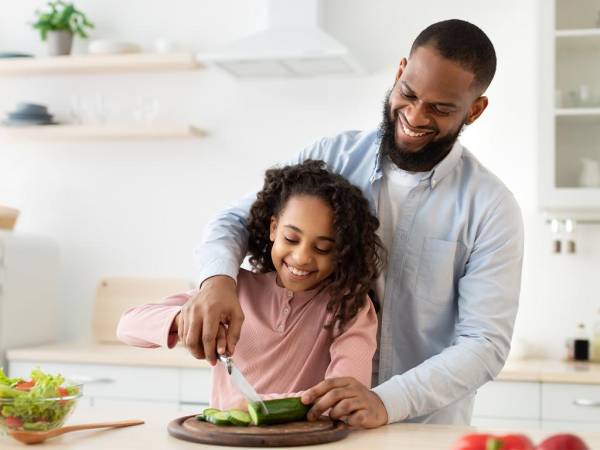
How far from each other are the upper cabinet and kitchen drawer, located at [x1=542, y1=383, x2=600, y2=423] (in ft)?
2.21

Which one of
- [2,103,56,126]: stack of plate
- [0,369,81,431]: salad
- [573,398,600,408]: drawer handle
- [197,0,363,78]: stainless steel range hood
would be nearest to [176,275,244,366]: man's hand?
[0,369,81,431]: salad

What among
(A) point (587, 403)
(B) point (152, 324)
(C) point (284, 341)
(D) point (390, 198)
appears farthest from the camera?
(A) point (587, 403)

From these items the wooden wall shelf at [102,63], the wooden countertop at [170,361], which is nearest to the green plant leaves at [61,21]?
the wooden wall shelf at [102,63]

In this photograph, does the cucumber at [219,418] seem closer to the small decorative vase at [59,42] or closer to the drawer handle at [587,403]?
the drawer handle at [587,403]

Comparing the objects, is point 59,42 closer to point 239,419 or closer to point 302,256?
point 302,256

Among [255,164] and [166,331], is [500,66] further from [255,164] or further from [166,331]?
[166,331]

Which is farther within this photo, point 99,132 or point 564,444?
point 99,132

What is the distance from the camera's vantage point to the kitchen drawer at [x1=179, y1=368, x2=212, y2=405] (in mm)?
3277

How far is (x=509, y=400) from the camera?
3.08 meters

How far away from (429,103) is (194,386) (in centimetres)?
188

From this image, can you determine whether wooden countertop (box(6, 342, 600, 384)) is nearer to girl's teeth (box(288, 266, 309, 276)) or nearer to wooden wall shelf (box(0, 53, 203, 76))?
wooden wall shelf (box(0, 53, 203, 76))

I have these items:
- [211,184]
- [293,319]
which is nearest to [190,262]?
[211,184]

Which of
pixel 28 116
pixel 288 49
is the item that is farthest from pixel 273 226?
pixel 28 116

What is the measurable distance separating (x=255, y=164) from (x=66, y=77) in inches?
37.3
